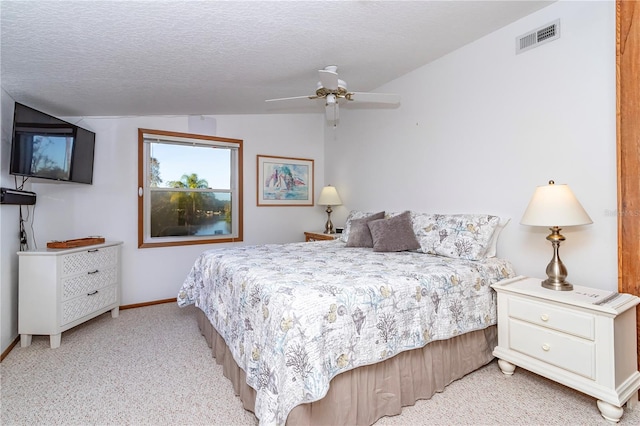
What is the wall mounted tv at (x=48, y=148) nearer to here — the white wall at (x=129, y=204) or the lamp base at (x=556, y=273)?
the white wall at (x=129, y=204)

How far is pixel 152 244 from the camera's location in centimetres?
389

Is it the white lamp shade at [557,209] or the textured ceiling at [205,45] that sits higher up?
the textured ceiling at [205,45]

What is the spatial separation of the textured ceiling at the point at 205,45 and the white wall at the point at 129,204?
0.47 metres

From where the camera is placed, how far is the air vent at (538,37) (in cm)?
233

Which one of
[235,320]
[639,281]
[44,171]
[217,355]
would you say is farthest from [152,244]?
[639,281]

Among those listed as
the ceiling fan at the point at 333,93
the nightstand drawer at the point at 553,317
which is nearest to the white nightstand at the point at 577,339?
the nightstand drawer at the point at 553,317

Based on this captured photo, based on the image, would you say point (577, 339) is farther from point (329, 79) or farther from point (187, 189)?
point (187, 189)

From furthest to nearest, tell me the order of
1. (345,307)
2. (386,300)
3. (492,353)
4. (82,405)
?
(492,353), (82,405), (386,300), (345,307)

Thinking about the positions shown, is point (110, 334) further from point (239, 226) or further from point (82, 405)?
point (239, 226)

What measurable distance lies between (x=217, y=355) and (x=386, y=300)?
4.70ft

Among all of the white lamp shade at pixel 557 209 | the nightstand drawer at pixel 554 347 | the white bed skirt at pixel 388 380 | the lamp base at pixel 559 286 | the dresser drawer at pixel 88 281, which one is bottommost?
the white bed skirt at pixel 388 380

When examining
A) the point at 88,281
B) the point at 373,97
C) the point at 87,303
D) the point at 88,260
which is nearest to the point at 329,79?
the point at 373,97

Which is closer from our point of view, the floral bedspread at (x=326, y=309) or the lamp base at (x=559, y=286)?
the floral bedspread at (x=326, y=309)

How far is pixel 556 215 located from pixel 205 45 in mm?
2546
